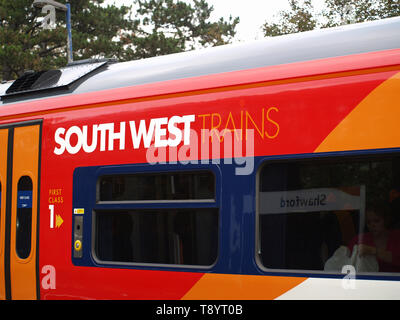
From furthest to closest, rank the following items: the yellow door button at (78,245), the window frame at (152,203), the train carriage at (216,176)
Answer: the yellow door button at (78,245)
the window frame at (152,203)
the train carriage at (216,176)

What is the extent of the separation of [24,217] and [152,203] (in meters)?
1.55

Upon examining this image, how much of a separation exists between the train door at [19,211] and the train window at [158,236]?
31.4 inches

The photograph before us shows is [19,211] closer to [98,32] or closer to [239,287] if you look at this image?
[239,287]

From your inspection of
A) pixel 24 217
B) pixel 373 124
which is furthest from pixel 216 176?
pixel 24 217

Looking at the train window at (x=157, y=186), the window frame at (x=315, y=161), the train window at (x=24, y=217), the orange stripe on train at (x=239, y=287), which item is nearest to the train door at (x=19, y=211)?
the train window at (x=24, y=217)

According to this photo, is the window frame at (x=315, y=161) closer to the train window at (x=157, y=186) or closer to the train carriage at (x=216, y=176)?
the train carriage at (x=216, y=176)

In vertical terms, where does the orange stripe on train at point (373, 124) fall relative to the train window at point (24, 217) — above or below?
above

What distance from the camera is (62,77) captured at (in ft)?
19.4

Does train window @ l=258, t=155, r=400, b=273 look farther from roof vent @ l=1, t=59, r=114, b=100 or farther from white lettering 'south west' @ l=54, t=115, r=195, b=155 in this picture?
roof vent @ l=1, t=59, r=114, b=100

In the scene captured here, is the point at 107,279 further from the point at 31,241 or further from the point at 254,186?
the point at 254,186

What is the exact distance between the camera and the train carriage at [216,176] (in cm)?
379

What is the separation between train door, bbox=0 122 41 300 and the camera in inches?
212

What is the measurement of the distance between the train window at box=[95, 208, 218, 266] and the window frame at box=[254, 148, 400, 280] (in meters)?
0.36

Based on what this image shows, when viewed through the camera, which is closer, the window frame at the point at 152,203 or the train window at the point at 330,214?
the train window at the point at 330,214
